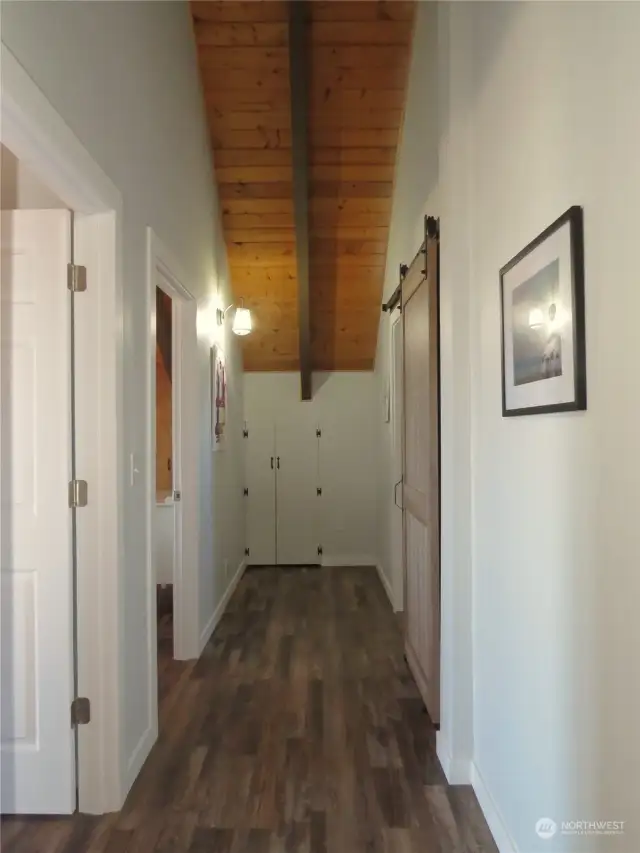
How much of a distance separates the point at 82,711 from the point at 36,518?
2.21 ft

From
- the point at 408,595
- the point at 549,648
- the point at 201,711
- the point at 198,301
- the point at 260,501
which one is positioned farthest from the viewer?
the point at 260,501

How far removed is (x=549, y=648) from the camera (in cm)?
149

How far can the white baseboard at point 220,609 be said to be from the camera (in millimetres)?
3699

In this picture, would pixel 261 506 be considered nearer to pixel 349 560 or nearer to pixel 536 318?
pixel 349 560

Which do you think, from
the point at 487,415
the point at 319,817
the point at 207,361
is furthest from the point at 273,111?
the point at 319,817

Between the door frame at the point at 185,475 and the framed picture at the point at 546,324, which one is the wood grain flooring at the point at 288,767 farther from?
the framed picture at the point at 546,324

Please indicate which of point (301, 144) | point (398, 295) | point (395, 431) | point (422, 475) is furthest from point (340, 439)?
point (422, 475)

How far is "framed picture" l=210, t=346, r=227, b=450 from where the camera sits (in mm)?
4117

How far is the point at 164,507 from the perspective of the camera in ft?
14.9

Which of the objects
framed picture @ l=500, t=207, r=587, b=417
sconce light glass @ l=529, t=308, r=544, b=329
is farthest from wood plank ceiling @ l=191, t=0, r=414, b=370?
sconce light glass @ l=529, t=308, r=544, b=329

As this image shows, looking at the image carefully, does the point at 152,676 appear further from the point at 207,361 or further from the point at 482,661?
A: the point at 207,361

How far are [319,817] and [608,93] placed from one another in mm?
2221

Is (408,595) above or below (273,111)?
below

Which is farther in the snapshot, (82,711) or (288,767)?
(288,767)
